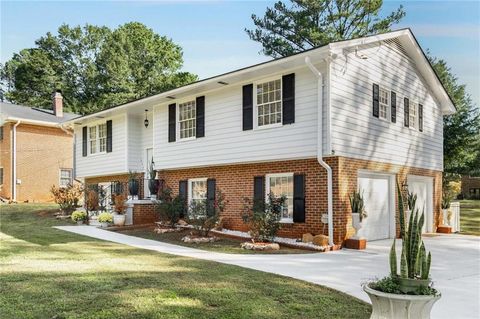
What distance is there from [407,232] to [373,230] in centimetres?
925

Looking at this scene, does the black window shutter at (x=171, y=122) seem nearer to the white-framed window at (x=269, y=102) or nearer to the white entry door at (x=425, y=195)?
the white-framed window at (x=269, y=102)

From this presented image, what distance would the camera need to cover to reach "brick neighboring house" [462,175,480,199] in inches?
1559

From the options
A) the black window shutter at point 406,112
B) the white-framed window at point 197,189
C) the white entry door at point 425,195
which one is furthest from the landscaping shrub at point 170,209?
the white entry door at point 425,195

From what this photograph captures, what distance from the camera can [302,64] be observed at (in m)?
11.6

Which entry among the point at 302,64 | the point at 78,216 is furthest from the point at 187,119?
the point at 78,216

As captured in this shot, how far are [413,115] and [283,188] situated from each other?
6.31 metres

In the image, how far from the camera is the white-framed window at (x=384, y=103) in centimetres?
1348

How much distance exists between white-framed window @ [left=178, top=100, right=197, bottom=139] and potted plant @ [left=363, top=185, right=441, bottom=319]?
37.1ft

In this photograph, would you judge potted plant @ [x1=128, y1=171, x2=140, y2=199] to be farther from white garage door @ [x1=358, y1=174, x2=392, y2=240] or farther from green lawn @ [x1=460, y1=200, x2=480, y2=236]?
green lawn @ [x1=460, y1=200, x2=480, y2=236]

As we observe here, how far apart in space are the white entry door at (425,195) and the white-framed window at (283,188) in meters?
5.90

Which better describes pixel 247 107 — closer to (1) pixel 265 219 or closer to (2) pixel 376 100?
(1) pixel 265 219

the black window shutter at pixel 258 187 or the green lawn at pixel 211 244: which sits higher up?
the black window shutter at pixel 258 187

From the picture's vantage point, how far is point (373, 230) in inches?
521

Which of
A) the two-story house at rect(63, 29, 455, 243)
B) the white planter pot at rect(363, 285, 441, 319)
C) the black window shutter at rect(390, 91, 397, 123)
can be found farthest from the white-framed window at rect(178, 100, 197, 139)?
the white planter pot at rect(363, 285, 441, 319)
